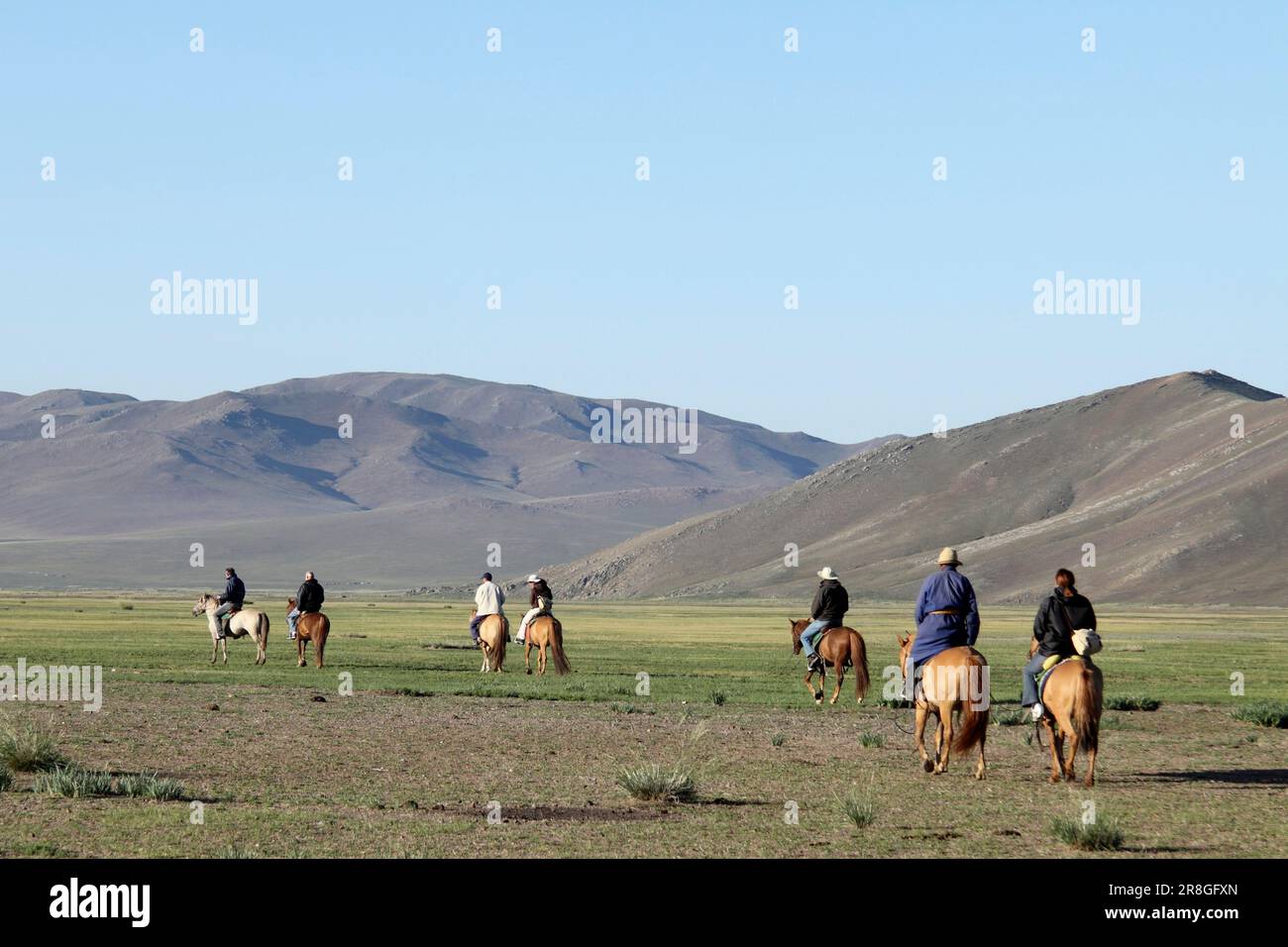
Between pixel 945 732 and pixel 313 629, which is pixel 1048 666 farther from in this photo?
pixel 313 629

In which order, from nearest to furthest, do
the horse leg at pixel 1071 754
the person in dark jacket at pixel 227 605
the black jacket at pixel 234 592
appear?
1. the horse leg at pixel 1071 754
2. the black jacket at pixel 234 592
3. the person in dark jacket at pixel 227 605

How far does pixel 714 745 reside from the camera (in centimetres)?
2070

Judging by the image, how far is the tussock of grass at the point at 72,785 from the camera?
15.5 m

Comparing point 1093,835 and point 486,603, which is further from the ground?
point 486,603

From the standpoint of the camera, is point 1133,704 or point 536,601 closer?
point 1133,704

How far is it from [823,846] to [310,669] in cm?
2207

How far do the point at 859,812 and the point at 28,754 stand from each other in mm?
8130

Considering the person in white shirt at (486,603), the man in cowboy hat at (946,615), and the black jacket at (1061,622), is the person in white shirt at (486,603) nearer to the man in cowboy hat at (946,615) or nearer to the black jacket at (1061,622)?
the man in cowboy hat at (946,615)

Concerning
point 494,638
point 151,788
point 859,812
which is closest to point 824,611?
point 494,638

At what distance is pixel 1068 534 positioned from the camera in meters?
161

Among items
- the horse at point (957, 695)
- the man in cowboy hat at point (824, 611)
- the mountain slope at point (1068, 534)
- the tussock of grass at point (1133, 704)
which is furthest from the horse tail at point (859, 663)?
the mountain slope at point (1068, 534)

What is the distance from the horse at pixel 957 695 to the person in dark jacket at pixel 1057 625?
1.72ft

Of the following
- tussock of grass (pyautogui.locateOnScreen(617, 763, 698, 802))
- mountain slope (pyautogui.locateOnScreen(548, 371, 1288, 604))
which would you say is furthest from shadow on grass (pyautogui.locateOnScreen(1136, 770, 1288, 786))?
mountain slope (pyautogui.locateOnScreen(548, 371, 1288, 604))
